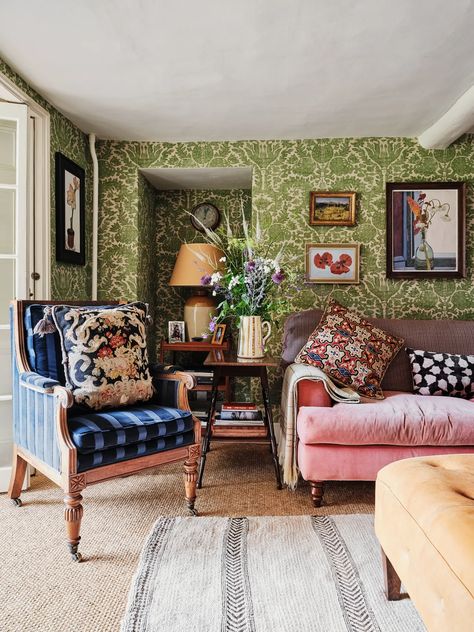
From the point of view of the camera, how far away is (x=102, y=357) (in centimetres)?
225

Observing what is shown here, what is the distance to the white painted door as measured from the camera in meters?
2.59

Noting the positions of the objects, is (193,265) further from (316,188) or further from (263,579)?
(263,579)

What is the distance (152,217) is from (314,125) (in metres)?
1.65

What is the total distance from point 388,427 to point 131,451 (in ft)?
4.21

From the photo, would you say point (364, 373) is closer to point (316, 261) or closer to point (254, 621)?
point (316, 261)

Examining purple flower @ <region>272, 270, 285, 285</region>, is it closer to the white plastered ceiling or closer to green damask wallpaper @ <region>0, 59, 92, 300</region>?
the white plastered ceiling

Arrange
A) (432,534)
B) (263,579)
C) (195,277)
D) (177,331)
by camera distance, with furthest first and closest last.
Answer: (177,331), (195,277), (263,579), (432,534)

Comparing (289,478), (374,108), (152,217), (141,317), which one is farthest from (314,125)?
(289,478)

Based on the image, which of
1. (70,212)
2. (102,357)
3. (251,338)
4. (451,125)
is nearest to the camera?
(102,357)

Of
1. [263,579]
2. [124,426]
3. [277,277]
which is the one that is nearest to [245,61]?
[277,277]

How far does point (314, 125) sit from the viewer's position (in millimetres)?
3402

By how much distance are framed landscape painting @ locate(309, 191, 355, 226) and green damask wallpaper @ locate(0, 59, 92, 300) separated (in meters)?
1.76

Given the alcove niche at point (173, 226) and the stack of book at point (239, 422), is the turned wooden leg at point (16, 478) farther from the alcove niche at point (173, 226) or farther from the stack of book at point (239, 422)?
the alcove niche at point (173, 226)

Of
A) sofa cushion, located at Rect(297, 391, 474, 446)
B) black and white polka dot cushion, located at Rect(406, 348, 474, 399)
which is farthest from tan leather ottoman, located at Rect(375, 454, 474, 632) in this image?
black and white polka dot cushion, located at Rect(406, 348, 474, 399)
